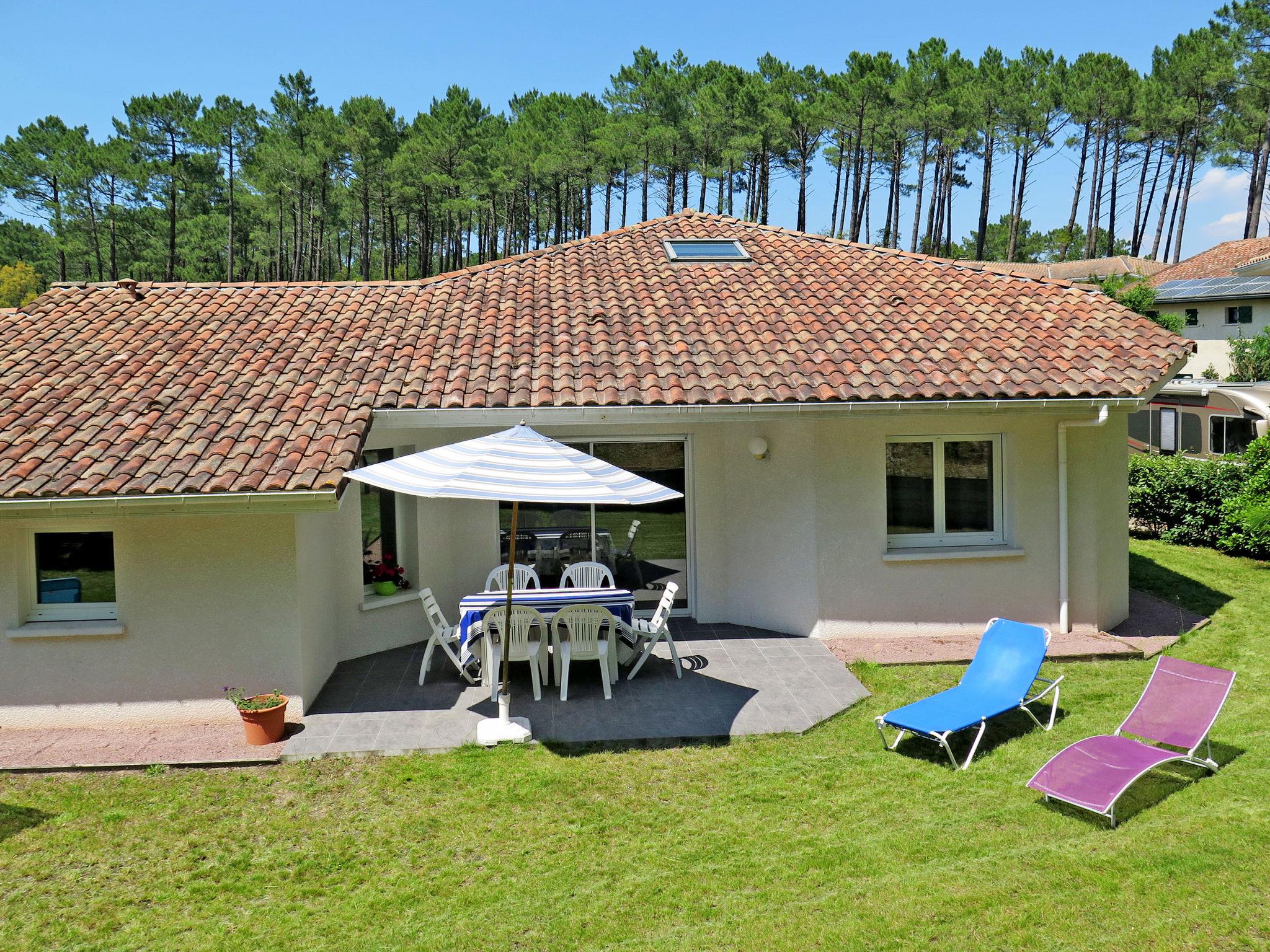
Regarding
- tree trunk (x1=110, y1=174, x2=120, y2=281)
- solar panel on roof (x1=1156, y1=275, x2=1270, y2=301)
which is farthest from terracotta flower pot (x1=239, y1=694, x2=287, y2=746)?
tree trunk (x1=110, y1=174, x2=120, y2=281)

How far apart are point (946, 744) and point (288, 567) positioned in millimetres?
6828

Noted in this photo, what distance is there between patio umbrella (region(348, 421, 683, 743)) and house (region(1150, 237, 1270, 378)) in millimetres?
36596

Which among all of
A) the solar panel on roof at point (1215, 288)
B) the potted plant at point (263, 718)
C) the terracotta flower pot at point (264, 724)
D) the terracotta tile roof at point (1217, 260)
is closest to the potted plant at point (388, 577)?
the potted plant at point (263, 718)

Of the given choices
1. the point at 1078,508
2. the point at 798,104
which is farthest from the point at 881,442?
the point at 798,104

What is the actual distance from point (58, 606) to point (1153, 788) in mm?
10939

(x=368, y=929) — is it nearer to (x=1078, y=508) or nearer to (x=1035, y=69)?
(x=1078, y=508)

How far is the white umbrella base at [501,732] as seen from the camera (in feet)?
28.8

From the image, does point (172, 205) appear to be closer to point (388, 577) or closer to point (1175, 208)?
point (388, 577)

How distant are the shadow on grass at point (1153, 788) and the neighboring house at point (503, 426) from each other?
4230 millimetres

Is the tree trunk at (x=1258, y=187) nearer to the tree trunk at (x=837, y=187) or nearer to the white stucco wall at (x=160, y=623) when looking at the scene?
the tree trunk at (x=837, y=187)

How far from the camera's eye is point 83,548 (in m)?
9.55

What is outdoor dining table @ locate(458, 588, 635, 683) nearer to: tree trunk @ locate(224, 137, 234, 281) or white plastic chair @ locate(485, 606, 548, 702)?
white plastic chair @ locate(485, 606, 548, 702)

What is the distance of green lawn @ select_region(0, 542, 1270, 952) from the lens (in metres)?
5.60

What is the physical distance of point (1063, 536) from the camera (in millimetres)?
12047
